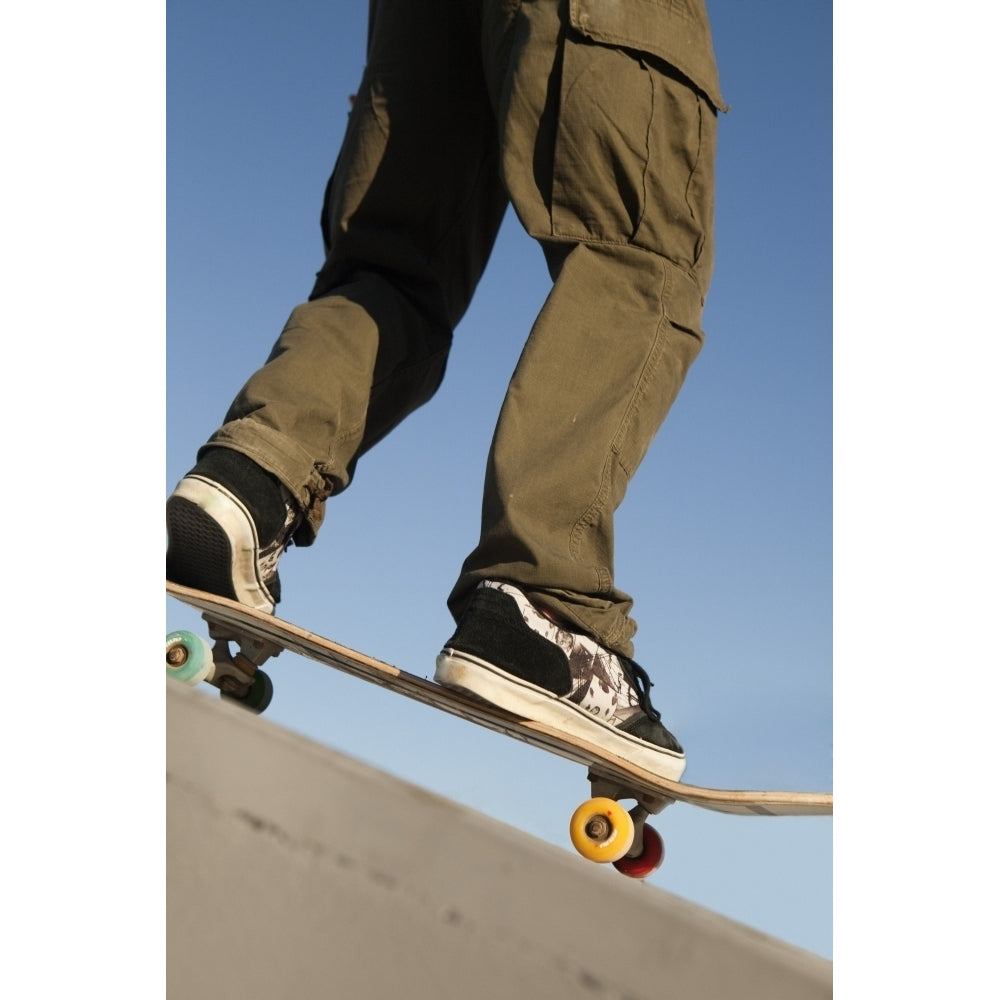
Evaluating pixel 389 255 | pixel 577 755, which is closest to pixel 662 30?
pixel 389 255

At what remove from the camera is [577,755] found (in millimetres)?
1689

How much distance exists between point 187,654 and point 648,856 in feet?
3.14

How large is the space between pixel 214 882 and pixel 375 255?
5.13ft

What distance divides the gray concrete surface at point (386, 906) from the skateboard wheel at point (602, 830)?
4.36ft

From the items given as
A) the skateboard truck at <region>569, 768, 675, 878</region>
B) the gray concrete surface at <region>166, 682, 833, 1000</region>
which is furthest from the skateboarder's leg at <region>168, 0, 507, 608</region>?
the gray concrete surface at <region>166, 682, 833, 1000</region>

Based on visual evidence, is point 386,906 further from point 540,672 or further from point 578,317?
point 578,317

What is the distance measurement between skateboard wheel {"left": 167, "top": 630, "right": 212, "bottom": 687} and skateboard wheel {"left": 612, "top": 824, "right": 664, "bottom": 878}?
2.88ft

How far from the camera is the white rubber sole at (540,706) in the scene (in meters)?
1.50
